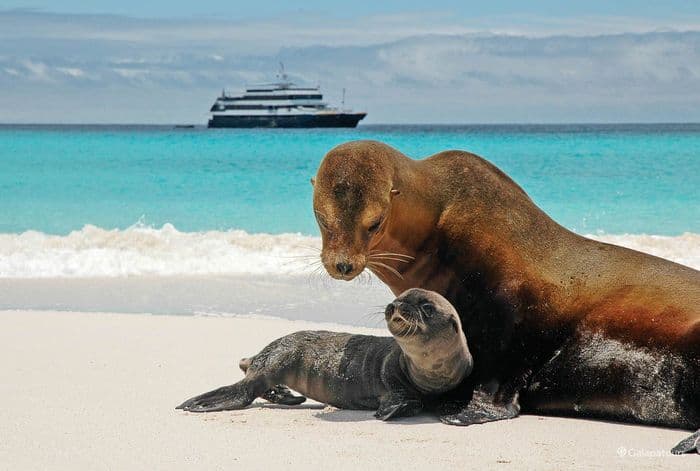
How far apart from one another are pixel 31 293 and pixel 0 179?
2738 centimetres

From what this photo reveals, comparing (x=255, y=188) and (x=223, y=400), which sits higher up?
(x=223, y=400)

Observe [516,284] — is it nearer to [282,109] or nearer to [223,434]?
[223,434]

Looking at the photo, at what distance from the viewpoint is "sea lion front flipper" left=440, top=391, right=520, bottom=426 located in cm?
628

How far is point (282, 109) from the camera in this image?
10119 centimetres

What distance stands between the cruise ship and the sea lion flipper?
93265mm

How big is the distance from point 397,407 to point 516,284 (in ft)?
3.12

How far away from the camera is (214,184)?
36.5 m

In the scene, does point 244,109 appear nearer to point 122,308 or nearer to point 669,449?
point 122,308

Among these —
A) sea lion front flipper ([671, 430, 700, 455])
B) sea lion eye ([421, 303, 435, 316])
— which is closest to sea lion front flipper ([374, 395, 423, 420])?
sea lion eye ([421, 303, 435, 316])

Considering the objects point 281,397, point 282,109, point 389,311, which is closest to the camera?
point 389,311

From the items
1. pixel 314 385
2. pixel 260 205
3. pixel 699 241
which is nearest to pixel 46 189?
pixel 260 205

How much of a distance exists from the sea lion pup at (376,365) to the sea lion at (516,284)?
245 millimetres

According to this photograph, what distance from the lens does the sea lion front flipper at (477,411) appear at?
6.28m

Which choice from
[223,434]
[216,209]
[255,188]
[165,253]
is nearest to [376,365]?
[223,434]
